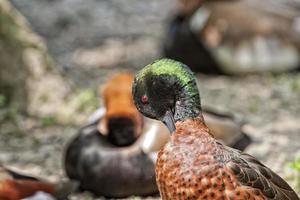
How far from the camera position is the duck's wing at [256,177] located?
377cm

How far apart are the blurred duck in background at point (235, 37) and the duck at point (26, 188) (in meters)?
4.23

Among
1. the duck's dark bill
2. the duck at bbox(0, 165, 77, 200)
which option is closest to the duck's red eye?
the duck's dark bill

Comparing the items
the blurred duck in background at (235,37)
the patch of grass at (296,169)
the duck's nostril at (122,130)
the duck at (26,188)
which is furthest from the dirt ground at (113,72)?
the duck at (26,188)

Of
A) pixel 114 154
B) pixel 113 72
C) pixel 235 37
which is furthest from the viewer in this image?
pixel 113 72

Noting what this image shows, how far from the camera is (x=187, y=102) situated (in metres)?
3.88

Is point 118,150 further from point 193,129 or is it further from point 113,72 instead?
point 113,72

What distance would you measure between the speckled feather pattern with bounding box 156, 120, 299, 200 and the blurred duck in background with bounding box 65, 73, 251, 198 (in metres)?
1.95

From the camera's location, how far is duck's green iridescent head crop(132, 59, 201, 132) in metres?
3.85

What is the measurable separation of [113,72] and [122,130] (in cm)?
317

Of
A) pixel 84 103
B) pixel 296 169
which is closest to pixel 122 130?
pixel 296 169

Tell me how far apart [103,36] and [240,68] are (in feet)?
7.74

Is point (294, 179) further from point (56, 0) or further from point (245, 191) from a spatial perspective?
point (56, 0)

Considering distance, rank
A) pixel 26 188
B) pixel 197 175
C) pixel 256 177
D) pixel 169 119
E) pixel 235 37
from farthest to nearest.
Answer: pixel 235 37 < pixel 26 188 < pixel 169 119 < pixel 256 177 < pixel 197 175

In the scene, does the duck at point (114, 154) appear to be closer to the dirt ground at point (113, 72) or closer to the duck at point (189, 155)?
the dirt ground at point (113, 72)
